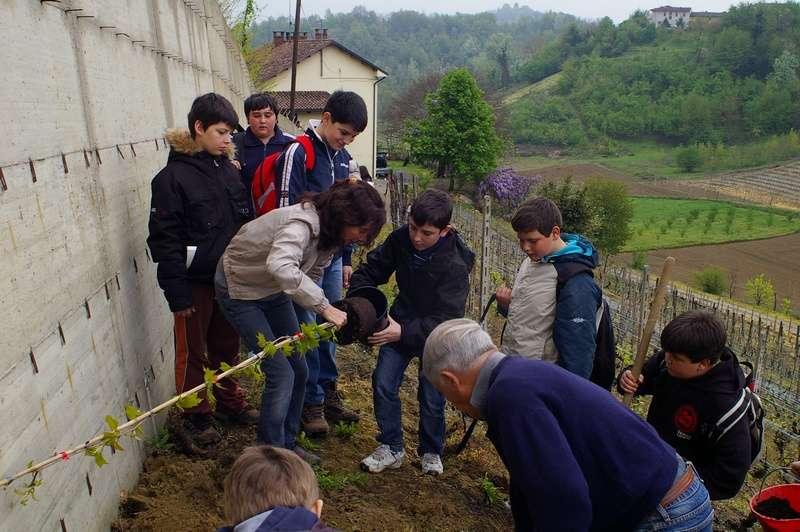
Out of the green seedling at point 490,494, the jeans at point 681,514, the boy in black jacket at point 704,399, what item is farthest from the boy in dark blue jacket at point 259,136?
the jeans at point 681,514

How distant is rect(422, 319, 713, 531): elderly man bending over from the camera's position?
1.79 meters

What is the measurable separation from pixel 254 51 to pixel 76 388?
57.1 feet

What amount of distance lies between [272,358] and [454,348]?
1.34 metres

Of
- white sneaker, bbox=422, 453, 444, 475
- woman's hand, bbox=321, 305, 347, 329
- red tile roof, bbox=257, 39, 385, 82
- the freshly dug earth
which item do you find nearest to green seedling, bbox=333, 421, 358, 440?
the freshly dug earth

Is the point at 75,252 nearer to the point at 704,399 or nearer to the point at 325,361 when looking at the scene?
the point at 325,361

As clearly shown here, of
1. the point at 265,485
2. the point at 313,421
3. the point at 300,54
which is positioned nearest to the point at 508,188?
the point at 300,54

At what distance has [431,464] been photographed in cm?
376

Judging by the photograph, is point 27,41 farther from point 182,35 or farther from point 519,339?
point 182,35

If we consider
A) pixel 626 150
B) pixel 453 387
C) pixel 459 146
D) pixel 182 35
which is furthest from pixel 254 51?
pixel 626 150

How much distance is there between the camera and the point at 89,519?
2486mm

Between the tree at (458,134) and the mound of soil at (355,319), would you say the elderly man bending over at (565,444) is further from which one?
the tree at (458,134)

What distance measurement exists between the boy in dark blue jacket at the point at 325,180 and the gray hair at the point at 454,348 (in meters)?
1.74

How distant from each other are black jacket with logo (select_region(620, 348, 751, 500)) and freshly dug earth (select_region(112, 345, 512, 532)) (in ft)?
3.70

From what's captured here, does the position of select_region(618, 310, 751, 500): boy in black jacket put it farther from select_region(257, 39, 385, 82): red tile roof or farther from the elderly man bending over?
select_region(257, 39, 385, 82): red tile roof
